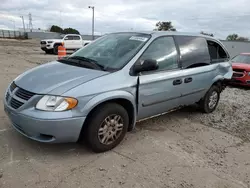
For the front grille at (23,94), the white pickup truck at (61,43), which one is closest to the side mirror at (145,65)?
the front grille at (23,94)

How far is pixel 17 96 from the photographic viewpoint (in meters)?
3.07

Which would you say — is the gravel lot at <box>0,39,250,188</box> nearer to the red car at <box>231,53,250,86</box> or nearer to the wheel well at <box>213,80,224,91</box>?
the wheel well at <box>213,80,224,91</box>

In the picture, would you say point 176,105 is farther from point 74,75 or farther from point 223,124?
point 74,75

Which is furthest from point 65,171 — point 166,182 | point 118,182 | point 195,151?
point 195,151

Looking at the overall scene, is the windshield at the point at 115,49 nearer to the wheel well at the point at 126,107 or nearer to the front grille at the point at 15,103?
the wheel well at the point at 126,107

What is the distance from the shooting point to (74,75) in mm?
3150

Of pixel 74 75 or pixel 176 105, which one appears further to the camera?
pixel 176 105

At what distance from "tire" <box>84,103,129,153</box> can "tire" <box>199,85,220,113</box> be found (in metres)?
2.33

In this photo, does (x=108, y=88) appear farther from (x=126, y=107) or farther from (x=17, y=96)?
(x=17, y=96)

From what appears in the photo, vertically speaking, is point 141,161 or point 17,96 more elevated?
point 17,96

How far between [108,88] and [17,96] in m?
1.22

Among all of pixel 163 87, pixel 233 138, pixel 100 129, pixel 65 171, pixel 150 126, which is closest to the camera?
pixel 65 171

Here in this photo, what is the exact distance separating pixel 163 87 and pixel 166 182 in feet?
5.16

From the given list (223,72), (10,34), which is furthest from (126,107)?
(10,34)
